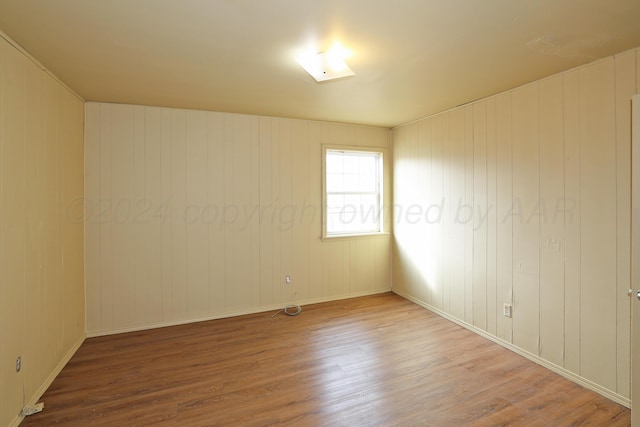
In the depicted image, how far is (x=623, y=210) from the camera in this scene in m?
2.19

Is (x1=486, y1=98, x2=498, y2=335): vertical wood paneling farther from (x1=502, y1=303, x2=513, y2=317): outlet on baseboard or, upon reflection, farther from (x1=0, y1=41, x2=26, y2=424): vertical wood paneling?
(x1=0, y1=41, x2=26, y2=424): vertical wood paneling

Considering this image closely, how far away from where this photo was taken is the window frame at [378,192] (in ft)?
14.1

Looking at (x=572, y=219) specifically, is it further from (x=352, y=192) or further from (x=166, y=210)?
(x=166, y=210)

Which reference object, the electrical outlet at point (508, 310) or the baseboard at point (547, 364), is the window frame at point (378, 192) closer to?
the baseboard at point (547, 364)

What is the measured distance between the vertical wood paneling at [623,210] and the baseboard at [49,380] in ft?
13.4

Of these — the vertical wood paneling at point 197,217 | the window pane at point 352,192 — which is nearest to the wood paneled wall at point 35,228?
the vertical wood paneling at point 197,217

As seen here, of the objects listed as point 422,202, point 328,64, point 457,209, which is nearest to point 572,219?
point 457,209

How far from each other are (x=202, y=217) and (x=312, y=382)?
2.26 m

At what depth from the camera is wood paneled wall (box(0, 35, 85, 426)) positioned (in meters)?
1.94

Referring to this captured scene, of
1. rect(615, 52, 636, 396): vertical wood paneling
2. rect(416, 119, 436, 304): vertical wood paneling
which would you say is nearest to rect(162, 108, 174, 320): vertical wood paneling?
rect(416, 119, 436, 304): vertical wood paneling

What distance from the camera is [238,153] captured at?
12.7ft

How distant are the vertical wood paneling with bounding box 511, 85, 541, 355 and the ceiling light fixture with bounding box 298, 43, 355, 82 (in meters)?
1.72

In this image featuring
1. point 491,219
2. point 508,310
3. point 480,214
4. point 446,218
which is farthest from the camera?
point 446,218

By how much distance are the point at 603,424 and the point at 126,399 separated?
128 inches
